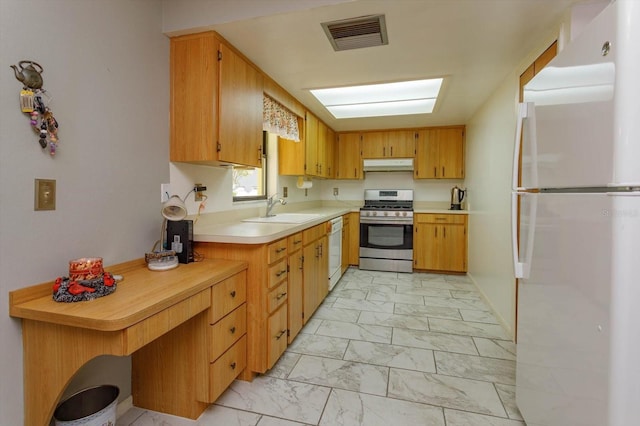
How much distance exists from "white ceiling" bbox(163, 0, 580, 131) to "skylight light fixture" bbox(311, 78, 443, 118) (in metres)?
0.33

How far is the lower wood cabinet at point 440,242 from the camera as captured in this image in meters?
4.37

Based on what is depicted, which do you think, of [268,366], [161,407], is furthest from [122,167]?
[268,366]

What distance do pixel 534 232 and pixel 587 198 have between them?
42 centimetres

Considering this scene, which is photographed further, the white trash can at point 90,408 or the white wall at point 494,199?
the white wall at point 494,199

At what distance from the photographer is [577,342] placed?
3.51 feet

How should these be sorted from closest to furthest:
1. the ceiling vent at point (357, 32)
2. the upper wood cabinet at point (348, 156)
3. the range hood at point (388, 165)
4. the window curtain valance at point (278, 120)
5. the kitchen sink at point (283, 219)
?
the ceiling vent at point (357, 32) → the kitchen sink at point (283, 219) → the window curtain valance at point (278, 120) → the range hood at point (388, 165) → the upper wood cabinet at point (348, 156)

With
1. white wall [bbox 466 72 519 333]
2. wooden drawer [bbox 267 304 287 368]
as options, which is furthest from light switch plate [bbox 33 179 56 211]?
white wall [bbox 466 72 519 333]

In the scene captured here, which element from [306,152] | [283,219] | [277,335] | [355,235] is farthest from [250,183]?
[355,235]

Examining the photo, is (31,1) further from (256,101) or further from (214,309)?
(214,309)

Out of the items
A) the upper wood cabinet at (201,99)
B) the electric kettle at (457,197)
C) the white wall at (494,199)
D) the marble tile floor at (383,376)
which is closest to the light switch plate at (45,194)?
the upper wood cabinet at (201,99)

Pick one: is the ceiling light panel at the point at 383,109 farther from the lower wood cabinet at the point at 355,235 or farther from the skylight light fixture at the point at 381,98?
the lower wood cabinet at the point at 355,235

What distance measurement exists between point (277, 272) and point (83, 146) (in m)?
1.26

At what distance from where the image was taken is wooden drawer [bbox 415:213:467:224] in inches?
171

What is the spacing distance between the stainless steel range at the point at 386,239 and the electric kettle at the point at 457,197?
0.67m
